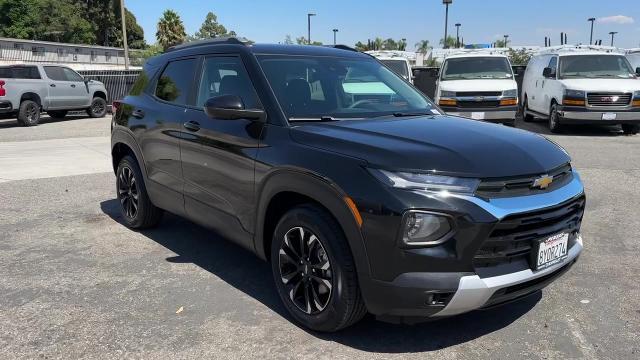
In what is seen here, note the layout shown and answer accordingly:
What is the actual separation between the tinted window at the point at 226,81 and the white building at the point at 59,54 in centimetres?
4115

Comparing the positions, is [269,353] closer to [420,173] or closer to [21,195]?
[420,173]

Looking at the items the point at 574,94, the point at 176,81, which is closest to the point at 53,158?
the point at 176,81

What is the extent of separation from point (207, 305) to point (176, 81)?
210cm

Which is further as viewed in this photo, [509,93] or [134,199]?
[509,93]

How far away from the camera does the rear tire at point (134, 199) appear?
5.45 metres

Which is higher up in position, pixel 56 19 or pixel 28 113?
pixel 56 19

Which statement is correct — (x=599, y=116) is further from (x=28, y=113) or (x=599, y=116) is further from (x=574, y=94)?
(x=28, y=113)

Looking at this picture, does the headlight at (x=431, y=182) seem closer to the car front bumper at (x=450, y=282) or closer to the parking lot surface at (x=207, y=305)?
the car front bumper at (x=450, y=282)

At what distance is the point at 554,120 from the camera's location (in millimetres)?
13570

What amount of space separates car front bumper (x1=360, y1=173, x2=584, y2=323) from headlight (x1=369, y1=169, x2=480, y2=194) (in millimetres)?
55

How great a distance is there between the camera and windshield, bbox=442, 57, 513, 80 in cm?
1397

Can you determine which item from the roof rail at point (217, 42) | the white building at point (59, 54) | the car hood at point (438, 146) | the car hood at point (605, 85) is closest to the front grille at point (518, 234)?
the car hood at point (438, 146)

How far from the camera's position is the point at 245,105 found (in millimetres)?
3963

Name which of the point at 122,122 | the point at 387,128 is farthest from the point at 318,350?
the point at 122,122
